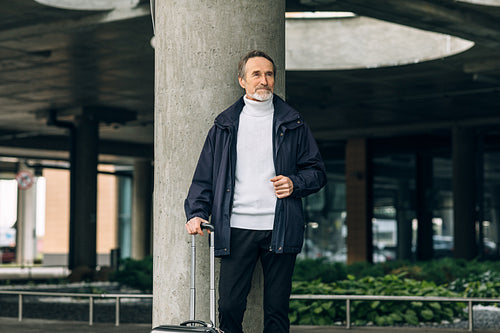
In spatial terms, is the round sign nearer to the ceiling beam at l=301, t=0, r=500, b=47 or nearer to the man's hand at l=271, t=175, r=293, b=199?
the ceiling beam at l=301, t=0, r=500, b=47

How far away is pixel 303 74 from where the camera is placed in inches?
766

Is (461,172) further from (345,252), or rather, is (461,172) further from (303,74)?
(303,74)

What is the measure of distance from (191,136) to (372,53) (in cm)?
1388

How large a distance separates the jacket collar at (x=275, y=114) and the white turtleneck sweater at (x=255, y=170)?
38mm

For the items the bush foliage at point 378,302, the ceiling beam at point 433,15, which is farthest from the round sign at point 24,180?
the ceiling beam at point 433,15

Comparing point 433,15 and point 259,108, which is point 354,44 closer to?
point 433,15

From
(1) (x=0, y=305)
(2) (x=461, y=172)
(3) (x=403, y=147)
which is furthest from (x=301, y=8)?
(3) (x=403, y=147)

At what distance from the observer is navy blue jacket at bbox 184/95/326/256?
4.54 metres

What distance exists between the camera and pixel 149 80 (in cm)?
2128

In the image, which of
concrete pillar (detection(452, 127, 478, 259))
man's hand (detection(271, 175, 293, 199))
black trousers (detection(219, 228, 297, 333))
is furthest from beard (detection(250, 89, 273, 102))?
concrete pillar (detection(452, 127, 478, 259))

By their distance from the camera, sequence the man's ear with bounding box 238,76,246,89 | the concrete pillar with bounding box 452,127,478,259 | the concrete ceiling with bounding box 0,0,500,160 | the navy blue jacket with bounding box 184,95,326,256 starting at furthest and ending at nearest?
the concrete pillar with bounding box 452,127,478,259
the concrete ceiling with bounding box 0,0,500,160
the man's ear with bounding box 238,76,246,89
the navy blue jacket with bounding box 184,95,326,256

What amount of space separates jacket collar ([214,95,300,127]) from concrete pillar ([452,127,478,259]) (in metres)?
24.8

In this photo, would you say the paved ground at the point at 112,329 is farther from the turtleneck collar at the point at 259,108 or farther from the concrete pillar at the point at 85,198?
the concrete pillar at the point at 85,198

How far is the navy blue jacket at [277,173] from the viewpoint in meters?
4.54
